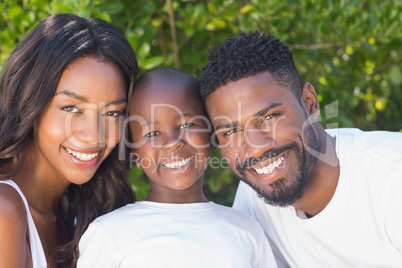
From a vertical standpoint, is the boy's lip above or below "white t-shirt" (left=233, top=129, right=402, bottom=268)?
above

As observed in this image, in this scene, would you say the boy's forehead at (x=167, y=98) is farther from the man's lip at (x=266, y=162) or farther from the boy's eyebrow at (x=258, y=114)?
the man's lip at (x=266, y=162)

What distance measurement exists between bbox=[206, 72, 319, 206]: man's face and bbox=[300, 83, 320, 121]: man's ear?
0.07 meters

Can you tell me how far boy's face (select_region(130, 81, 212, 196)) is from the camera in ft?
7.54

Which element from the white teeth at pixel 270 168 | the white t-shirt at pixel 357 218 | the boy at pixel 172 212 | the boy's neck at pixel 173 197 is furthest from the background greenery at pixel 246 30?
the white teeth at pixel 270 168

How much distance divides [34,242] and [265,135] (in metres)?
1.11

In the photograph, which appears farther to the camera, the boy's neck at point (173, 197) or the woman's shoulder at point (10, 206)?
the boy's neck at point (173, 197)

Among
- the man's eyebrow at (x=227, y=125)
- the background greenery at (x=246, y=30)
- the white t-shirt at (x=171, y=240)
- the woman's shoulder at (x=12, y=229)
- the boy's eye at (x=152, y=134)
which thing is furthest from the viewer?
the background greenery at (x=246, y=30)

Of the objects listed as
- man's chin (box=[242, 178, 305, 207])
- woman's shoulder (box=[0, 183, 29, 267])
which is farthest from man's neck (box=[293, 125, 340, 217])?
woman's shoulder (box=[0, 183, 29, 267])

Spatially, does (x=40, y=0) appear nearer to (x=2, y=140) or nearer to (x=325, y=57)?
(x=2, y=140)

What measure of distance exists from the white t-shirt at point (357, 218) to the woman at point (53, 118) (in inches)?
39.8

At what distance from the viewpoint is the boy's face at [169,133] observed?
2.30 meters

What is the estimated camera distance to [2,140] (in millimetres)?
2186

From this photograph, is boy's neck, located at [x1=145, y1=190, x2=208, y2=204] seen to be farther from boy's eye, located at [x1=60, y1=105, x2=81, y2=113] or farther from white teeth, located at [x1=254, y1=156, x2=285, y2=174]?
boy's eye, located at [x1=60, y1=105, x2=81, y2=113]

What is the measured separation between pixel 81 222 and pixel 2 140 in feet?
1.87
